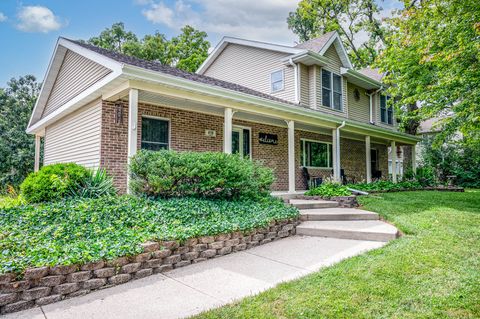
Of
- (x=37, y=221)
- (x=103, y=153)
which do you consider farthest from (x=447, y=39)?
(x=37, y=221)

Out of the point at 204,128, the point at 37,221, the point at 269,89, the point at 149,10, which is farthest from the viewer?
the point at 149,10

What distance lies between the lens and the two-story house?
7.54 meters

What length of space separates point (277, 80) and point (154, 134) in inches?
263

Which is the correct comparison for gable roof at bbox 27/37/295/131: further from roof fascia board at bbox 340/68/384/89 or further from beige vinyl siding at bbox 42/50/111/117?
roof fascia board at bbox 340/68/384/89

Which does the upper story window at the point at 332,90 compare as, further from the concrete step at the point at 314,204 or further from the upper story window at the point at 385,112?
the concrete step at the point at 314,204

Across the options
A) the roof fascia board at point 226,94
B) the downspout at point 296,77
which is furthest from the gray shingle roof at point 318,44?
the roof fascia board at point 226,94

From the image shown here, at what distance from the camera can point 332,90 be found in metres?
13.7

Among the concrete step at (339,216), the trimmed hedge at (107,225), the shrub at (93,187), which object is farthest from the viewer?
the concrete step at (339,216)

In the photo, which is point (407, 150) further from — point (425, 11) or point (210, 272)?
point (210, 272)

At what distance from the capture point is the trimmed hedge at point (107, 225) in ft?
11.3

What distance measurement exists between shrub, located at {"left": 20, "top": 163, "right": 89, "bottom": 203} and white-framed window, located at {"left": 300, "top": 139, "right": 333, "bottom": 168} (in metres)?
8.68

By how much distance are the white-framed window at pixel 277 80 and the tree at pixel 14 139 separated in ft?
41.8

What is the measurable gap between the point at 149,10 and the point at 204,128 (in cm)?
974

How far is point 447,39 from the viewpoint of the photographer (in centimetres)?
888
